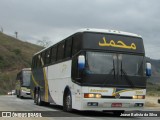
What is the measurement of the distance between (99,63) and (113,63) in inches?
24.2

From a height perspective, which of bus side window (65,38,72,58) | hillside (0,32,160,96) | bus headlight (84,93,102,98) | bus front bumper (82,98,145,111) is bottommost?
bus front bumper (82,98,145,111)

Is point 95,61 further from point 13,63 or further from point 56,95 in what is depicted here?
point 13,63

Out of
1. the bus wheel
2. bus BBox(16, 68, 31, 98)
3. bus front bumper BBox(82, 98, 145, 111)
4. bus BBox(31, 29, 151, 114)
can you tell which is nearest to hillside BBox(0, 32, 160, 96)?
bus BBox(16, 68, 31, 98)

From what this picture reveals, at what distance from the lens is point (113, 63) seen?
Answer: 18094 mm

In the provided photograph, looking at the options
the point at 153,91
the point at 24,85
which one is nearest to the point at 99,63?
the point at 24,85

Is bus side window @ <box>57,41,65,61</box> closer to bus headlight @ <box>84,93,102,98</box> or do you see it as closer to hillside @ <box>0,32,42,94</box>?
bus headlight @ <box>84,93,102,98</box>

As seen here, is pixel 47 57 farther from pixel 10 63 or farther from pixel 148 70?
pixel 10 63

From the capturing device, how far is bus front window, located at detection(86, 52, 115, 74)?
58.4 ft

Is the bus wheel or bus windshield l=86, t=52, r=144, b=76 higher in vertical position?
bus windshield l=86, t=52, r=144, b=76

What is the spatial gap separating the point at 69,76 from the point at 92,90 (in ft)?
7.76

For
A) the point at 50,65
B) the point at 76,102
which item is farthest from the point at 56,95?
the point at 76,102

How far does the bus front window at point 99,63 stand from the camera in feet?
58.4

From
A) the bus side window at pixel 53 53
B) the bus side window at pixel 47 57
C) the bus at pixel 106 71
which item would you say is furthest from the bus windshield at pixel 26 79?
the bus at pixel 106 71

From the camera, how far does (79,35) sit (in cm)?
1869
